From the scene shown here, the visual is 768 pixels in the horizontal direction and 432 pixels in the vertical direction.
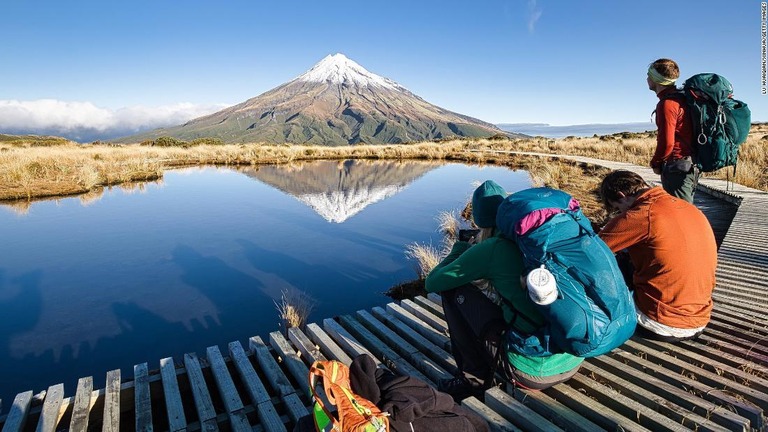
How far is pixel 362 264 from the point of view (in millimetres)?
7680

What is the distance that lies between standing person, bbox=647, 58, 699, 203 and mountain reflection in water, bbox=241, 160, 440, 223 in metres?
7.83

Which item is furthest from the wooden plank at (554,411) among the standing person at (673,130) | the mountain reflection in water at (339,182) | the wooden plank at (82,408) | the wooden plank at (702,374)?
the mountain reflection in water at (339,182)

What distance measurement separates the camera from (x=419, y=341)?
11.9ft

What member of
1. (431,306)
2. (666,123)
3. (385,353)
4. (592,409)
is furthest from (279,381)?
(666,123)

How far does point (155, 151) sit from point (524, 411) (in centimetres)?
3252

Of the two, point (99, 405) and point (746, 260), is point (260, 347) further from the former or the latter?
point (746, 260)

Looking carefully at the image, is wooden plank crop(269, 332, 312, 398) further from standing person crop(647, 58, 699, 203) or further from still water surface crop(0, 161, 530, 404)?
standing person crop(647, 58, 699, 203)

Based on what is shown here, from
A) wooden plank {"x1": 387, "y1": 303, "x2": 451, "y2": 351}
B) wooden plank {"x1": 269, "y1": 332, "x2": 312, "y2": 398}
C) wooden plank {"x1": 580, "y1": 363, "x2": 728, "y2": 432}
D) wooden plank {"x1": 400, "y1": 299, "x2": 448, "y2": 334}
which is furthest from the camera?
wooden plank {"x1": 400, "y1": 299, "x2": 448, "y2": 334}

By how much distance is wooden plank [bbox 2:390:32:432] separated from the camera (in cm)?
266

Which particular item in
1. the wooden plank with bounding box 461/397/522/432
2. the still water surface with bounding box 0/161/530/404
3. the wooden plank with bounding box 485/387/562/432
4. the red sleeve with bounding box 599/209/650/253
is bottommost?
the still water surface with bounding box 0/161/530/404

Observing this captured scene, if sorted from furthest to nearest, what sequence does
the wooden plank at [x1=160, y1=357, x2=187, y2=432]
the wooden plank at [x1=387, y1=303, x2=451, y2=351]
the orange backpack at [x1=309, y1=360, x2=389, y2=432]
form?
1. the wooden plank at [x1=387, y1=303, x2=451, y2=351]
2. the wooden plank at [x1=160, y1=357, x2=187, y2=432]
3. the orange backpack at [x1=309, y1=360, x2=389, y2=432]

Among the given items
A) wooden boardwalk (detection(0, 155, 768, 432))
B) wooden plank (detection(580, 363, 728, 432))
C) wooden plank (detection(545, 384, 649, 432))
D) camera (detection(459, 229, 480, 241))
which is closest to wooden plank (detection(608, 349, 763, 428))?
wooden boardwalk (detection(0, 155, 768, 432))

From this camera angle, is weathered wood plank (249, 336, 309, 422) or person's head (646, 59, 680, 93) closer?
weathered wood plank (249, 336, 309, 422)

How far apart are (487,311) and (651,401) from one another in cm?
103
